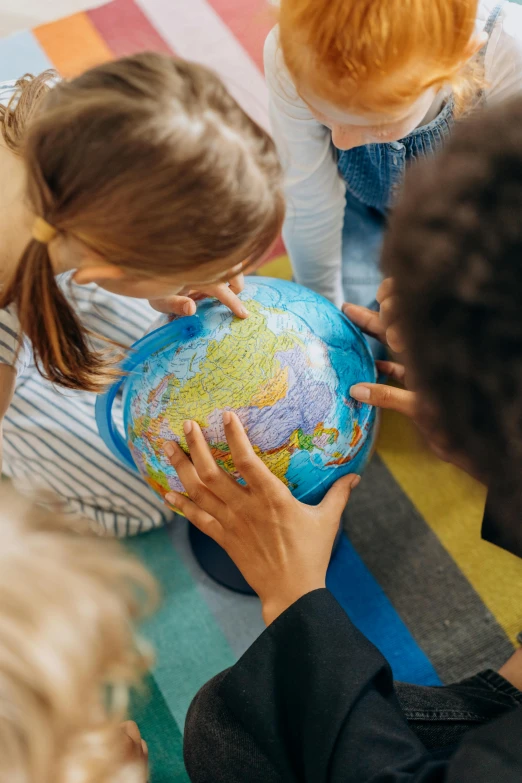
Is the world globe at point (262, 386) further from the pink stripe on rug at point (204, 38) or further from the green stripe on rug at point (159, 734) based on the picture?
the pink stripe on rug at point (204, 38)

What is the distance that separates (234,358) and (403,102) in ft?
1.28

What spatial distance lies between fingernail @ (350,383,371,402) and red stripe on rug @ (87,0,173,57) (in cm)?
134

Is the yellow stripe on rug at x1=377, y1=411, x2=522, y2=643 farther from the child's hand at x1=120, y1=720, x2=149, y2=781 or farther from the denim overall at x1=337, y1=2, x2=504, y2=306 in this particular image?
the child's hand at x1=120, y1=720, x2=149, y2=781

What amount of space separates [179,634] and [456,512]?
0.60 metres

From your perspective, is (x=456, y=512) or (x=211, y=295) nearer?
(x=211, y=295)

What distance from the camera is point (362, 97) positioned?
2.81ft

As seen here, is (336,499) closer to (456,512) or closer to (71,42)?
(456,512)

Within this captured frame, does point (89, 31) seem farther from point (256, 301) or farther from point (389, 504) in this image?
point (389, 504)

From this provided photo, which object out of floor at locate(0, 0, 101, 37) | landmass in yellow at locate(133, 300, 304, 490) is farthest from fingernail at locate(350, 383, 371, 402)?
floor at locate(0, 0, 101, 37)

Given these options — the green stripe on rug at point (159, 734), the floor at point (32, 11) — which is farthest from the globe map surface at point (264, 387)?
the floor at point (32, 11)

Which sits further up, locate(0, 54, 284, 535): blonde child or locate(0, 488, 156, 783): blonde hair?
locate(0, 54, 284, 535): blonde child

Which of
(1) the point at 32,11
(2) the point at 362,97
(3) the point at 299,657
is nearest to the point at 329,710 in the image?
(3) the point at 299,657

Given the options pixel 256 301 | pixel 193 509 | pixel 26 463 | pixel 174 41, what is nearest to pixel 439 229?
pixel 256 301

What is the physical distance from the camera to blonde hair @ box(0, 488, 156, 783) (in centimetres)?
62
